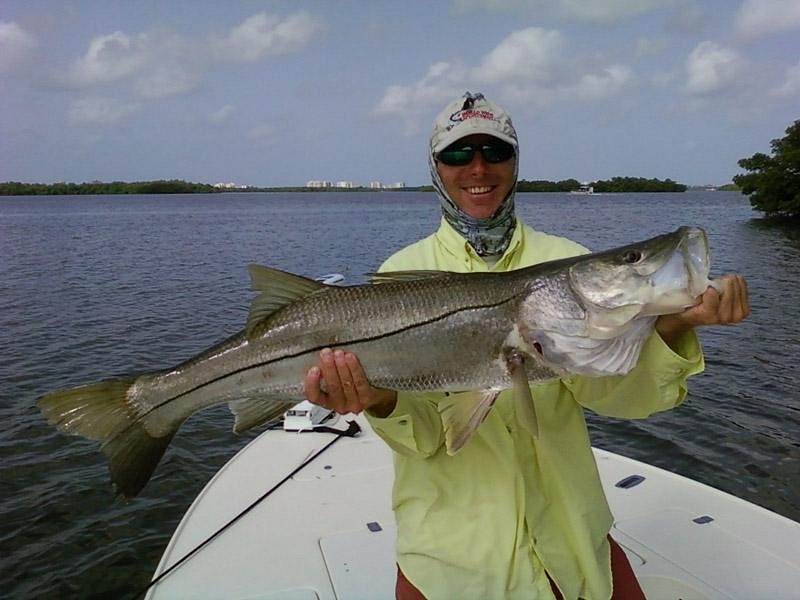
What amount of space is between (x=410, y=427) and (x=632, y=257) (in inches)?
47.4

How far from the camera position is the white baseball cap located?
328cm

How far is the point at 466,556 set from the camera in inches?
111

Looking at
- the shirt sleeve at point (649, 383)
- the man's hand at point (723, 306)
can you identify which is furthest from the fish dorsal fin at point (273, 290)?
the man's hand at point (723, 306)

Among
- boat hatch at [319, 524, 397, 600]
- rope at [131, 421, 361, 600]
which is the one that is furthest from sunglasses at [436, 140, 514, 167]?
rope at [131, 421, 361, 600]

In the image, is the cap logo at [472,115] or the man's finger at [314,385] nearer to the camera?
the man's finger at [314,385]

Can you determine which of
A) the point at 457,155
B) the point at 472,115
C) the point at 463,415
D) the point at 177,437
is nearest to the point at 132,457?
the point at 463,415

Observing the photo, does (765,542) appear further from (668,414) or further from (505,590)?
(668,414)

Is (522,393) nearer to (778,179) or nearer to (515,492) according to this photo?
(515,492)

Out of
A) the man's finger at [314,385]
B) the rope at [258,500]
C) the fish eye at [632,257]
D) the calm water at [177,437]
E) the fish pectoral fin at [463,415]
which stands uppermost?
the fish eye at [632,257]

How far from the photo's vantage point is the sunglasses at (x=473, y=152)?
334 centimetres

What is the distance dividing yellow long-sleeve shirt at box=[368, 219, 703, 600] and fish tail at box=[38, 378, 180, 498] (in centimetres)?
118

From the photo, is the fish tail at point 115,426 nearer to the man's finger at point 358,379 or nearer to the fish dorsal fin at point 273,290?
the fish dorsal fin at point 273,290

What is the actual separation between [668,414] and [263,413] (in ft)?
32.5

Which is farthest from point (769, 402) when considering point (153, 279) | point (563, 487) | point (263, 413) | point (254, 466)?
point (153, 279)
